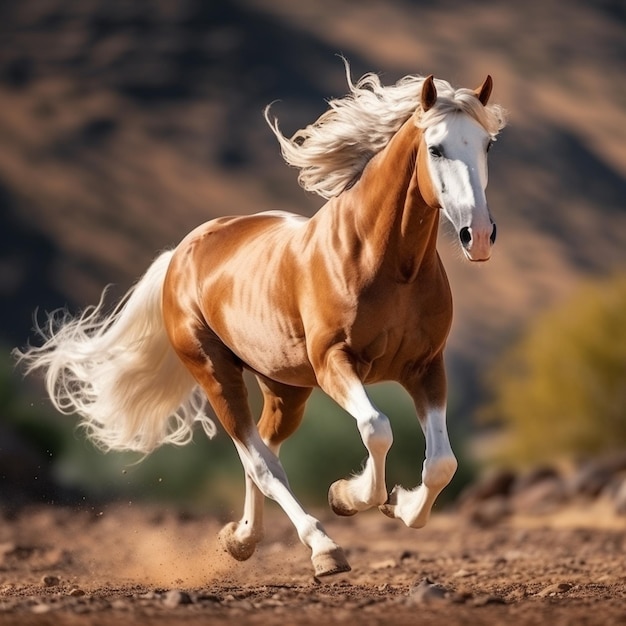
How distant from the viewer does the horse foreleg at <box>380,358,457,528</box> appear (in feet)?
17.5

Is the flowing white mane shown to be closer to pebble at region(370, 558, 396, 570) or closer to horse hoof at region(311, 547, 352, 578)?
horse hoof at region(311, 547, 352, 578)

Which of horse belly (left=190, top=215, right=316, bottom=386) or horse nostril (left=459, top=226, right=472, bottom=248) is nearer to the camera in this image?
horse nostril (left=459, top=226, right=472, bottom=248)

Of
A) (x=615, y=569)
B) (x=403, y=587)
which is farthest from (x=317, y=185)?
(x=615, y=569)

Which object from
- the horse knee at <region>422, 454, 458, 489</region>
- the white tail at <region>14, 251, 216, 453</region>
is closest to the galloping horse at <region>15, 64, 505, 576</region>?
the horse knee at <region>422, 454, 458, 489</region>

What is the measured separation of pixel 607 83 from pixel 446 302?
154 ft

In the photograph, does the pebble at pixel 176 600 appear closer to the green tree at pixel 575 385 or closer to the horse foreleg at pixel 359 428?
the horse foreleg at pixel 359 428

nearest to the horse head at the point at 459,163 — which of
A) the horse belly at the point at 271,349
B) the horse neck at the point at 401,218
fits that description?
the horse neck at the point at 401,218

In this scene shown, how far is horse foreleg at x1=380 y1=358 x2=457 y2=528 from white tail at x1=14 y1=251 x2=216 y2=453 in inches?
78.2

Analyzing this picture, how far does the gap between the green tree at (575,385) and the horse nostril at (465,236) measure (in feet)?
43.8

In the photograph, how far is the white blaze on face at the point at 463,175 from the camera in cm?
489

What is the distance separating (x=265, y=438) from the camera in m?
6.68

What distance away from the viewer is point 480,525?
13055 millimetres

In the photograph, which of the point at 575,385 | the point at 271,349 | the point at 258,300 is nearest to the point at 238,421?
the point at 271,349

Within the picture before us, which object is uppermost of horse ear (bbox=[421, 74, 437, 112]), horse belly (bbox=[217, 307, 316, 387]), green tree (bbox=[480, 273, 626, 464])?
green tree (bbox=[480, 273, 626, 464])
